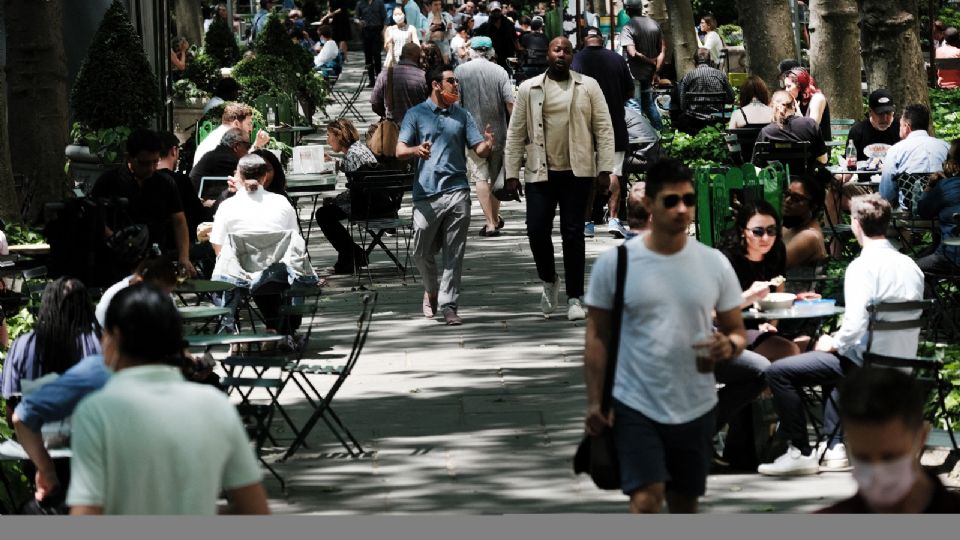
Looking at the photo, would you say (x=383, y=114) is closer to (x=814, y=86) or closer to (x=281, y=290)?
(x=814, y=86)

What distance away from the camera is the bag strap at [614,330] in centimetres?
666

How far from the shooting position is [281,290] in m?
12.2

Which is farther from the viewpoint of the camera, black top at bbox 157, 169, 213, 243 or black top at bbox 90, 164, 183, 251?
black top at bbox 157, 169, 213, 243

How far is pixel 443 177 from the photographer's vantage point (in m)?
13.8

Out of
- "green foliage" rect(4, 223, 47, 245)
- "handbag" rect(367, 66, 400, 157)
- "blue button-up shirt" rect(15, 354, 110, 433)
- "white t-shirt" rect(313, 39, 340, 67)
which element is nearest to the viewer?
"blue button-up shirt" rect(15, 354, 110, 433)

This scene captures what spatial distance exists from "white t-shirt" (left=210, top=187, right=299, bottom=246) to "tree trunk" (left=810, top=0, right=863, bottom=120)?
32.1 feet

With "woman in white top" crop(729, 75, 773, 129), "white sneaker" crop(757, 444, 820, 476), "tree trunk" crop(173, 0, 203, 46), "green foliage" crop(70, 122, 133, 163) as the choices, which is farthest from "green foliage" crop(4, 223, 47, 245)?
"tree trunk" crop(173, 0, 203, 46)

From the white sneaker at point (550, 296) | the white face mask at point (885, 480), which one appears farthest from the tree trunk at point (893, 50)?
the white face mask at point (885, 480)

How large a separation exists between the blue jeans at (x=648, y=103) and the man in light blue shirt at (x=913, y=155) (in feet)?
27.0

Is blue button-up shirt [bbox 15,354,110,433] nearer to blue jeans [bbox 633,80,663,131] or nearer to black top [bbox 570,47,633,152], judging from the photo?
black top [bbox 570,47,633,152]

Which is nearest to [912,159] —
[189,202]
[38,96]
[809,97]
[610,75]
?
[610,75]

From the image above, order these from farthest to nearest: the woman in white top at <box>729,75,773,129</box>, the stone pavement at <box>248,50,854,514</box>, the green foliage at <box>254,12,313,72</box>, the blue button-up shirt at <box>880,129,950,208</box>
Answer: the green foliage at <box>254,12,313,72</box> → the woman in white top at <box>729,75,773,129</box> → the blue button-up shirt at <box>880,129,950,208</box> → the stone pavement at <box>248,50,854,514</box>

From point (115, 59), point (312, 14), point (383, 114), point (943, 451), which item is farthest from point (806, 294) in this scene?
point (312, 14)

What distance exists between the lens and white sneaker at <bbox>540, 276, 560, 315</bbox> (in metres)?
14.0
